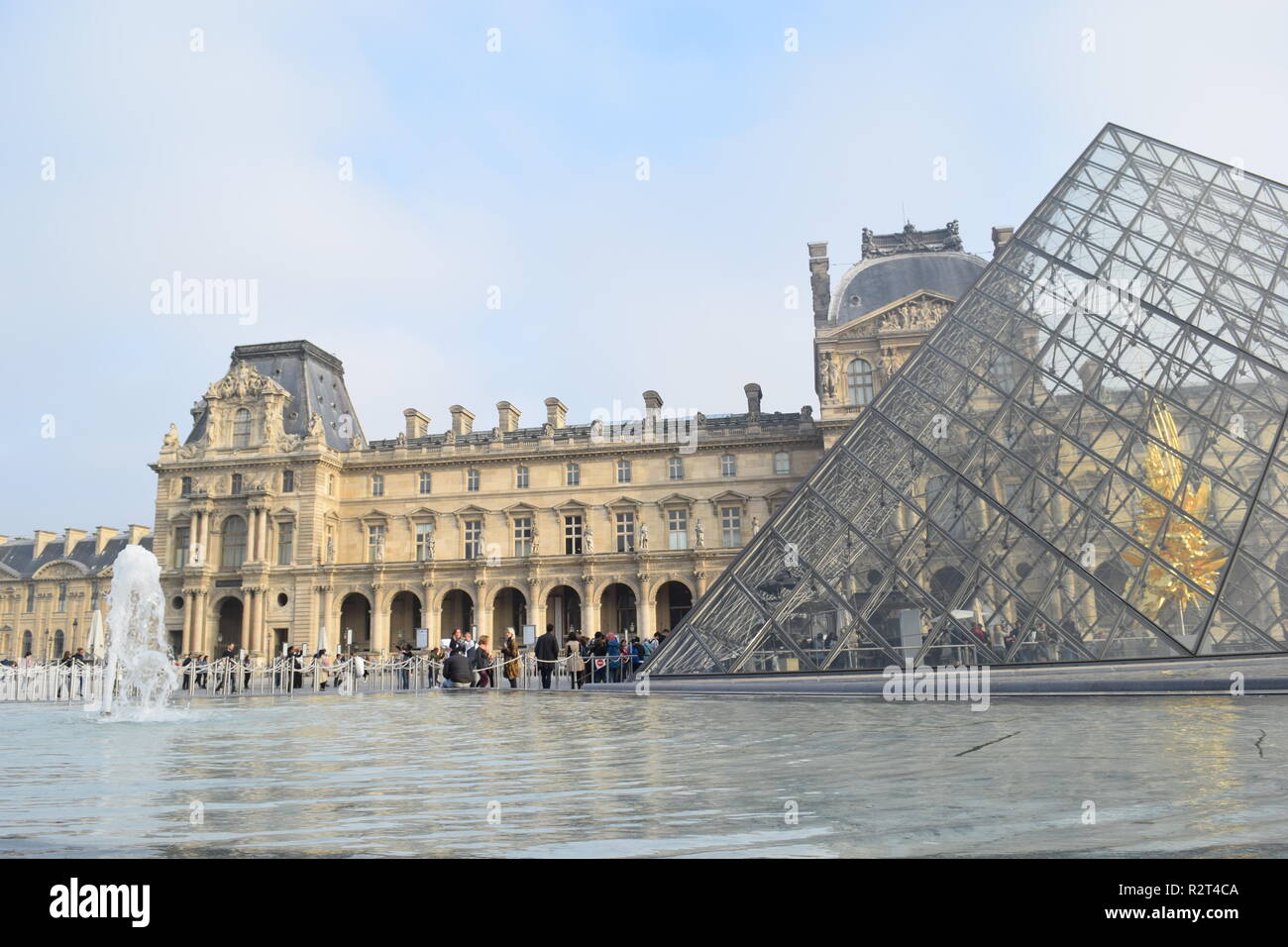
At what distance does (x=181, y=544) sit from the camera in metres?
45.3

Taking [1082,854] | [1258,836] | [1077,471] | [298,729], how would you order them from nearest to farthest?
[1082,854] → [1258,836] → [298,729] → [1077,471]

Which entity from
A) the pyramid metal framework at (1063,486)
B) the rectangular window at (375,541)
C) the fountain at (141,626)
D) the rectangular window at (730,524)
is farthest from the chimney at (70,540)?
the pyramid metal framework at (1063,486)

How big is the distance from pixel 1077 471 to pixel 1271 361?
305 cm

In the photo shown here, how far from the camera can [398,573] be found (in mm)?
44000

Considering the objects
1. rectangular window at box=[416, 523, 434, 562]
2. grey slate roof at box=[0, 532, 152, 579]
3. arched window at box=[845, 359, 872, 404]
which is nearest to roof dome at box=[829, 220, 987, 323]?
arched window at box=[845, 359, 872, 404]

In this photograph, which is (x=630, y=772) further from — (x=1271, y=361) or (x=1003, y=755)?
(x=1271, y=361)

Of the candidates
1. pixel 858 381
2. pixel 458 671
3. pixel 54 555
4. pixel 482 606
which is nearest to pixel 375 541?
pixel 482 606

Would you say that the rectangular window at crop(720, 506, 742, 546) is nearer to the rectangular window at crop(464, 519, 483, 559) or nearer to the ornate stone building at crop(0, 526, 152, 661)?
the rectangular window at crop(464, 519, 483, 559)

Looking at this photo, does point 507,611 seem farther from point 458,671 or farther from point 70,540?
point 70,540

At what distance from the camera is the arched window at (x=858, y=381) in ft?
129

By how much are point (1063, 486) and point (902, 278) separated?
3183 cm

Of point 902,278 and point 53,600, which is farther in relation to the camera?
point 53,600

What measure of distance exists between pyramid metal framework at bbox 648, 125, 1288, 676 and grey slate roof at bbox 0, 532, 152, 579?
60414 millimetres
